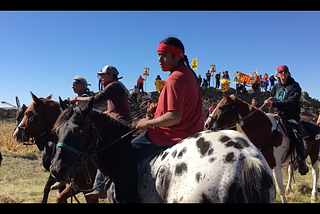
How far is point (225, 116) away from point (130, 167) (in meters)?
4.49

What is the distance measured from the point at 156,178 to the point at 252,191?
3.13 ft

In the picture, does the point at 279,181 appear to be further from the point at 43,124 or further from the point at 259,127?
the point at 43,124

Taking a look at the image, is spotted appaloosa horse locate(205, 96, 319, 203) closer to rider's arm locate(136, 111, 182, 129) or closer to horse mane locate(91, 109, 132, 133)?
horse mane locate(91, 109, 132, 133)

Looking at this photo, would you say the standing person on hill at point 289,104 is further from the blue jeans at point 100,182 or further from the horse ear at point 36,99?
the horse ear at point 36,99

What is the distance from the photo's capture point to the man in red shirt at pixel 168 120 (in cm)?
298

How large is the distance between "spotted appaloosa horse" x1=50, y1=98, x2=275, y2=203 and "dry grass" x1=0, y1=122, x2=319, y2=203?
465cm

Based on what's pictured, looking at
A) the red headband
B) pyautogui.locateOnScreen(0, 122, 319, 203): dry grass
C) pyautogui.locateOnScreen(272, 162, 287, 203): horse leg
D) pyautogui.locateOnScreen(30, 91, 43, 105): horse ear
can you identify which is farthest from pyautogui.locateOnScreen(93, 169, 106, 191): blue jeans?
pyautogui.locateOnScreen(272, 162, 287, 203): horse leg

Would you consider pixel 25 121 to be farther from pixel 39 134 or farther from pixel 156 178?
pixel 156 178

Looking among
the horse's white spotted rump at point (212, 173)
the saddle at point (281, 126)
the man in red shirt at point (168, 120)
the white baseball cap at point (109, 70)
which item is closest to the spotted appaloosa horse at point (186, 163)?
the horse's white spotted rump at point (212, 173)

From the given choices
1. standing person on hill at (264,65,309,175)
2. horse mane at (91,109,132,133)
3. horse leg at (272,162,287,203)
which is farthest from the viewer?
standing person on hill at (264,65,309,175)

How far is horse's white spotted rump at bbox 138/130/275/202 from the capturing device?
227 centimetres

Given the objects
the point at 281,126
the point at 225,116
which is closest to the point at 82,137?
the point at 225,116

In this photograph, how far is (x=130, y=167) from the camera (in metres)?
3.13
